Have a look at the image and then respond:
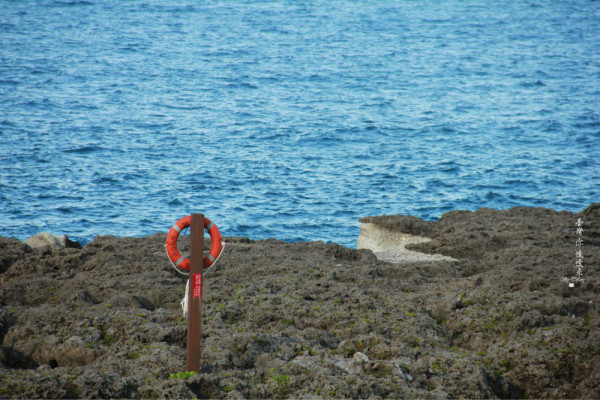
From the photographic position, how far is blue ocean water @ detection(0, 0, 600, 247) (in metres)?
18.4

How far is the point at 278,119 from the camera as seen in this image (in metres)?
26.9

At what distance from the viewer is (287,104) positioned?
96.8 feet

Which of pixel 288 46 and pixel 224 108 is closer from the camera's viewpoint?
pixel 224 108

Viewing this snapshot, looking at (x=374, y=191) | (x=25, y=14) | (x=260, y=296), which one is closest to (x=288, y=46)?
(x=25, y=14)

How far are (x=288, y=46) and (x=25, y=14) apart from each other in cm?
2199

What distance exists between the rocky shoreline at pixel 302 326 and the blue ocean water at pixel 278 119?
7.65 metres

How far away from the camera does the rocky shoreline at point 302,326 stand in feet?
16.7

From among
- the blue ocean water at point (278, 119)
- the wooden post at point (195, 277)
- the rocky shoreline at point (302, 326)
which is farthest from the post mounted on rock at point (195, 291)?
the blue ocean water at point (278, 119)

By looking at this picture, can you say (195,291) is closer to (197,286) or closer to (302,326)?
(197,286)

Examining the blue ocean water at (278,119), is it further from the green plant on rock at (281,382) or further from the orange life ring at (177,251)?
the green plant on rock at (281,382)

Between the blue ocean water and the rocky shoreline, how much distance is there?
7.65 meters

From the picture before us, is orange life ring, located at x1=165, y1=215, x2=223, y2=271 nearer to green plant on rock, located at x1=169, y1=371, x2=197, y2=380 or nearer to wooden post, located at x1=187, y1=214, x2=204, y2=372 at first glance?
wooden post, located at x1=187, y1=214, x2=204, y2=372

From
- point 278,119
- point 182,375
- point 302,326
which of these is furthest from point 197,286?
point 278,119

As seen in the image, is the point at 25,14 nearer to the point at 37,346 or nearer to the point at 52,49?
the point at 52,49
